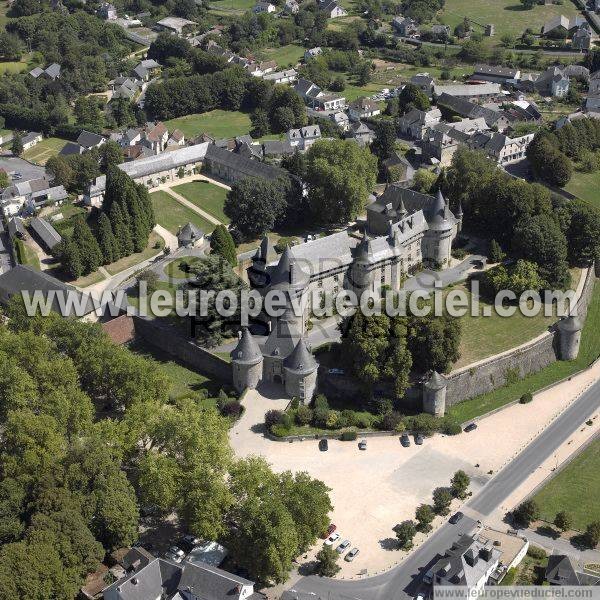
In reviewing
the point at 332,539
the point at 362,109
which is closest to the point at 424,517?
the point at 332,539

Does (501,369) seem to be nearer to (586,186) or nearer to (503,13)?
(586,186)

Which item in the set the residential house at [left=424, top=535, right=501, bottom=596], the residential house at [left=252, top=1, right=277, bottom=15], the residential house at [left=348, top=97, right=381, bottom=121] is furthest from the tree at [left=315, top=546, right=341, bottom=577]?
the residential house at [left=252, top=1, right=277, bottom=15]

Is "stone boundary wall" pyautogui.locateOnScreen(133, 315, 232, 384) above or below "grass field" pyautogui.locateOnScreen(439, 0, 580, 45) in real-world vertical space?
below

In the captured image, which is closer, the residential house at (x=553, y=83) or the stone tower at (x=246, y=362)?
the stone tower at (x=246, y=362)

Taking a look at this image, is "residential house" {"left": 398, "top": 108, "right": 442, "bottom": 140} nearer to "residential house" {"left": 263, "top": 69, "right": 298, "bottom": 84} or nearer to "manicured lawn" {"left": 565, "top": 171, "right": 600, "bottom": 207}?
"manicured lawn" {"left": 565, "top": 171, "right": 600, "bottom": 207}

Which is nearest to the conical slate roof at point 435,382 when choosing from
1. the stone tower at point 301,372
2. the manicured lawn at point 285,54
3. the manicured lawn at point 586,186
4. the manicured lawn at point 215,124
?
the stone tower at point 301,372

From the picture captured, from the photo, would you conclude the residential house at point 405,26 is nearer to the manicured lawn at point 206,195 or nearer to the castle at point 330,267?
the manicured lawn at point 206,195

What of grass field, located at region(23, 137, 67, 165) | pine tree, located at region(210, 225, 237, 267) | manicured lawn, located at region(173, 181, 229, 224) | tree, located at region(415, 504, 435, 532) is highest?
pine tree, located at region(210, 225, 237, 267)
